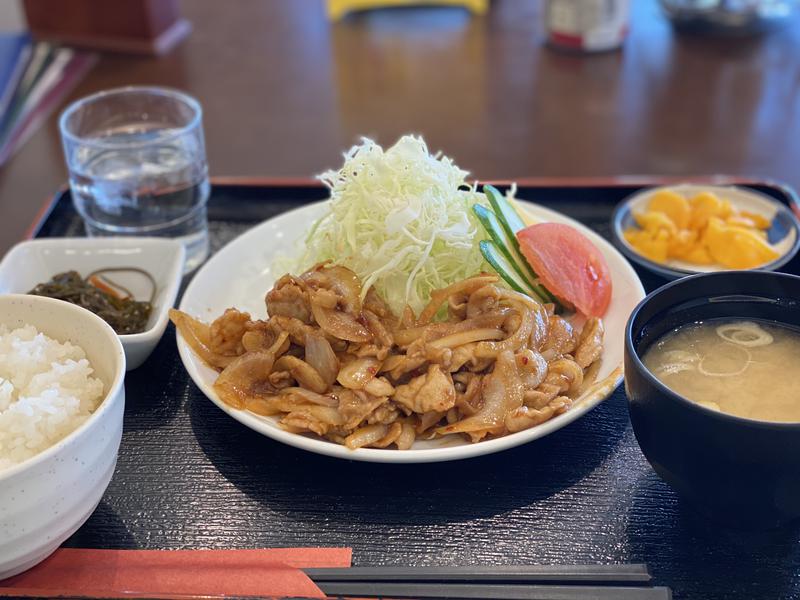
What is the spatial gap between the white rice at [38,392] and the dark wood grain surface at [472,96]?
1.61 meters

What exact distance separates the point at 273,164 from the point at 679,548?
254cm

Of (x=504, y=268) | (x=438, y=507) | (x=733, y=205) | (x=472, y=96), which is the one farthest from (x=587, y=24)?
(x=438, y=507)

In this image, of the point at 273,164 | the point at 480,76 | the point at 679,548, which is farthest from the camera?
the point at 480,76

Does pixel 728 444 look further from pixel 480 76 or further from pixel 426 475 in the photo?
pixel 480 76

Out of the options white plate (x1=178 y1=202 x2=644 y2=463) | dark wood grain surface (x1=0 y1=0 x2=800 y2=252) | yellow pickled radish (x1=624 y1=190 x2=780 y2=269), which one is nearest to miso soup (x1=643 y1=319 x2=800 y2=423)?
white plate (x1=178 y1=202 x2=644 y2=463)

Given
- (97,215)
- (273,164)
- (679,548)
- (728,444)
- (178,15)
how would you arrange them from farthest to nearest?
(178,15) → (273,164) → (97,215) → (679,548) → (728,444)

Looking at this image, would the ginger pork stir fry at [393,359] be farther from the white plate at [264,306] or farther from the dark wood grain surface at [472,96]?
the dark wood grain surface at [472,96]

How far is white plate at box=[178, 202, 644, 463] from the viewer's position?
1.49 m

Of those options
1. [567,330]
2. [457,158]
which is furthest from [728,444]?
[457,158]

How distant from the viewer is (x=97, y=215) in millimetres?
2242

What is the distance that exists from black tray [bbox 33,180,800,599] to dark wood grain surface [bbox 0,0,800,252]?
171cm

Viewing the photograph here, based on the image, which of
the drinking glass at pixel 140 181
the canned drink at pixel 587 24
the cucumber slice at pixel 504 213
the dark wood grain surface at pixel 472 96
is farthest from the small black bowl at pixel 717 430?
the canned drink at pixel 587 24

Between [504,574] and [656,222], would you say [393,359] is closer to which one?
[504,574]

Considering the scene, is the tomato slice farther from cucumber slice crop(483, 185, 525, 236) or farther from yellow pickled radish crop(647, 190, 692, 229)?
yellow pickled radish crop(647, 190, 692, 229)
